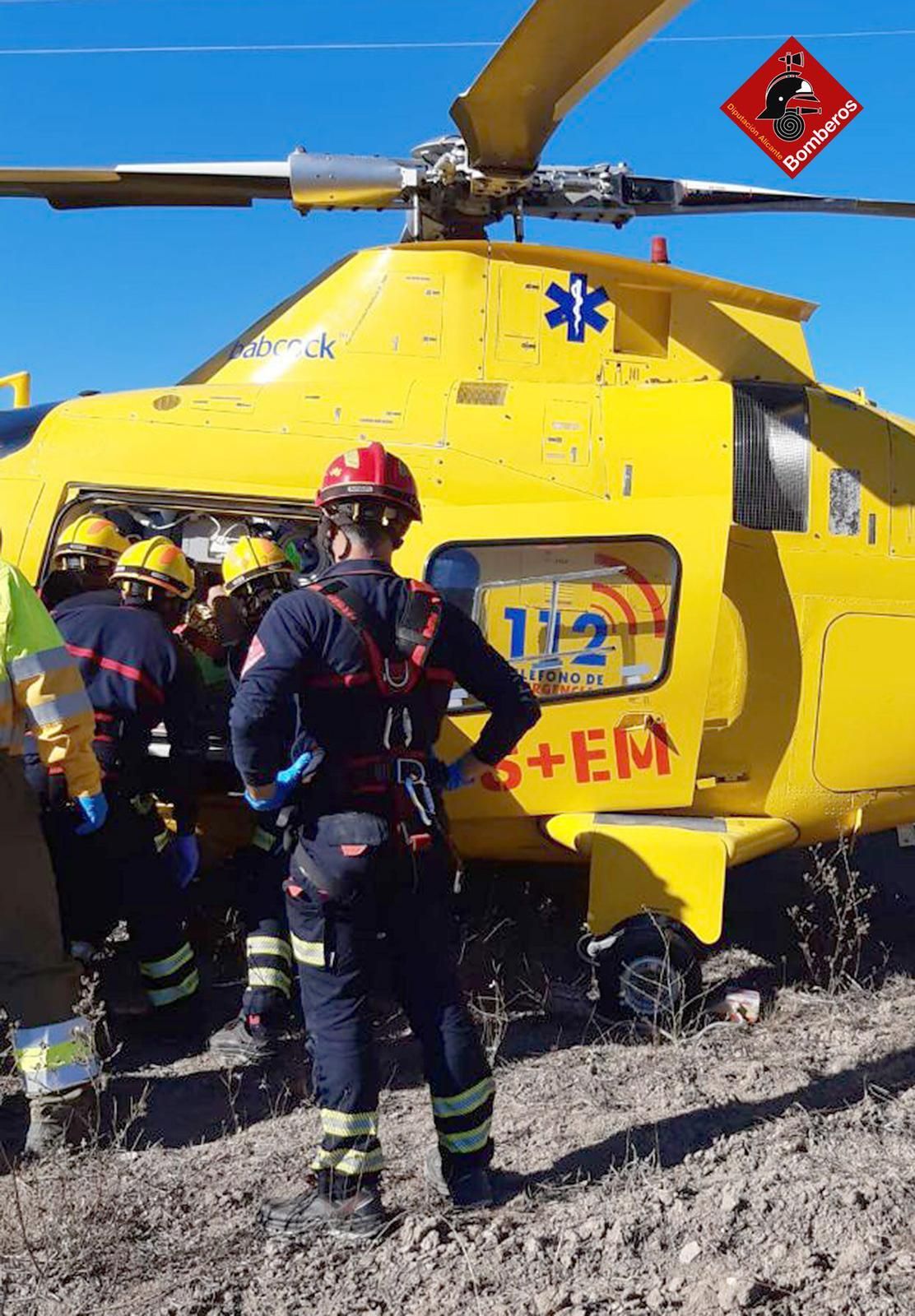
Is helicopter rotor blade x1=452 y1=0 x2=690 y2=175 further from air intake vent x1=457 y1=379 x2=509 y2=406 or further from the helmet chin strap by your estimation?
the helmet chin strap

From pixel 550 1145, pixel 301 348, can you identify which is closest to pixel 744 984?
pixel 550 1145

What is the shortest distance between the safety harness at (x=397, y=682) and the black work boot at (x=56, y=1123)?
4.68ft

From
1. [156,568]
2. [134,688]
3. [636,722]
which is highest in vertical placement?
[156,568]

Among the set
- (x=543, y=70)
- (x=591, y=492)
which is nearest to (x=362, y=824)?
(x=591, y=492)

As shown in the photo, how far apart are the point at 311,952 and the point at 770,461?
326 cm

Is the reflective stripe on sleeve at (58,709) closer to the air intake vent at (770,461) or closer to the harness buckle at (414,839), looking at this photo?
the harness buckle at (414,839)

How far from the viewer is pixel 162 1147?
3.69 meters

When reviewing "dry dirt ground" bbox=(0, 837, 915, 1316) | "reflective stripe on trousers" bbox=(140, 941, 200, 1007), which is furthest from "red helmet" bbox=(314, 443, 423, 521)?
"reflective stripe on trousers" bbox=(140, 941, 200, 1007)

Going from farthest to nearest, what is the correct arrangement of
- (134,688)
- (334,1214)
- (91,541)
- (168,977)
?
(91,541) → (168,977) → (134,688) → (334,1214)

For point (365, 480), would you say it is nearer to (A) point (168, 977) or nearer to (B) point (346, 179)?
(A) point (168, 977)

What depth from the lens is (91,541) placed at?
5.03 meters

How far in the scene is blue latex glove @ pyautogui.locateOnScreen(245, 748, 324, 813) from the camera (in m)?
3.12

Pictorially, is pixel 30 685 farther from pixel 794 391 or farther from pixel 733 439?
pixel 794 391

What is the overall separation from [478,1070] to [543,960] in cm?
240
